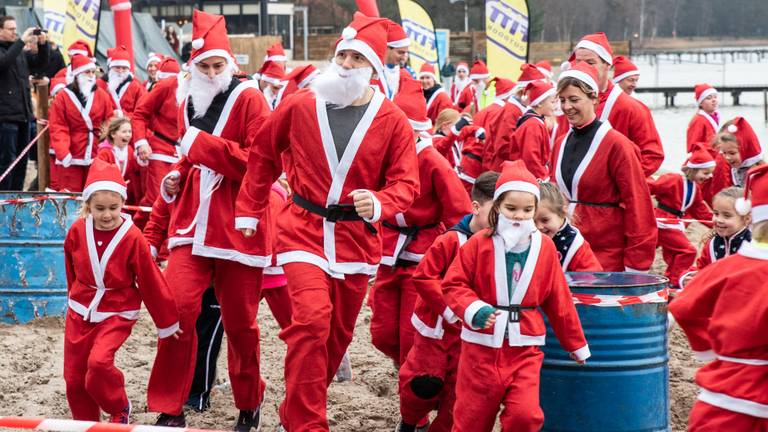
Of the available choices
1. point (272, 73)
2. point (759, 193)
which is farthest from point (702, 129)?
point (759, 193)

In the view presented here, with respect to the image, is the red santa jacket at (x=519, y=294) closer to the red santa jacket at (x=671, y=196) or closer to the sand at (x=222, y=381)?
the sand at (x=222, y=381)

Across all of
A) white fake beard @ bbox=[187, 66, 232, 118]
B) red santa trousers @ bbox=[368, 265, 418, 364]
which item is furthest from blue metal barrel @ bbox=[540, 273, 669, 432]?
white fake beard @ bbox=[187, 66, 232, 118]

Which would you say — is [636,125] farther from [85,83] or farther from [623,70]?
[85,83]

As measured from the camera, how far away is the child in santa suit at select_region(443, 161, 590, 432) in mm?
5055

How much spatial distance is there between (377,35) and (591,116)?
5.15 feet

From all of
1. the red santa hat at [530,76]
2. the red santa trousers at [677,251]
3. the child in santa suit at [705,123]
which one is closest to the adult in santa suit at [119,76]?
the red santa hat at [530,76]

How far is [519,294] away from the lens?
16.8ft

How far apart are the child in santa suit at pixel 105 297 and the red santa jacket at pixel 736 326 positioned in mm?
2729

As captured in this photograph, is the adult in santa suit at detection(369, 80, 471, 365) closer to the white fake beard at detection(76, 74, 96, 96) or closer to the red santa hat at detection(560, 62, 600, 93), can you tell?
the red santa hat at detection(560, 62, 600, 93)

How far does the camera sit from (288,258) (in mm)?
5551

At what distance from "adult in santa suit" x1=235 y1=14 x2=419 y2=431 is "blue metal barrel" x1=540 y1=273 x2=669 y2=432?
3.07 feet

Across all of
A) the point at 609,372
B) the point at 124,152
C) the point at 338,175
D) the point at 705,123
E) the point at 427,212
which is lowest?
the point at 609,372

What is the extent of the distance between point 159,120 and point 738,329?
7.84 metres

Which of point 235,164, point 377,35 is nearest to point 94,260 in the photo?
point 235,164
